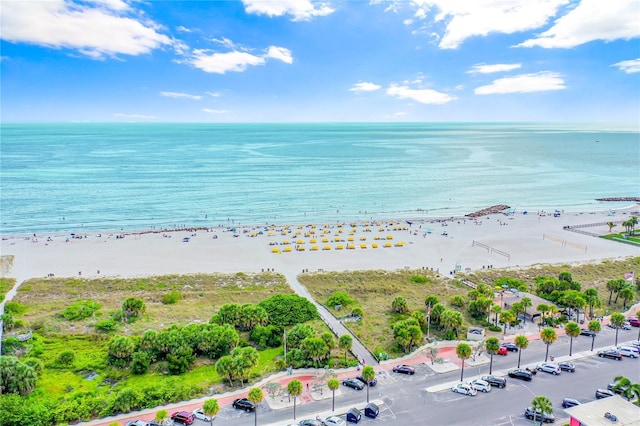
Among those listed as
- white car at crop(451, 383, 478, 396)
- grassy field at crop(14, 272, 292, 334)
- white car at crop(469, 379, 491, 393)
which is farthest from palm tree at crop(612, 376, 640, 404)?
grassy field at crop(14, 272, 292, 334)

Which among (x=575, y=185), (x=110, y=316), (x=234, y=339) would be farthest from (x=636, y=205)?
(x=110, y=316)

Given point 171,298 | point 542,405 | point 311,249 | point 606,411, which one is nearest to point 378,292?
point 311,249

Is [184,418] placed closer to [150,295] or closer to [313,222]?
[150,295]

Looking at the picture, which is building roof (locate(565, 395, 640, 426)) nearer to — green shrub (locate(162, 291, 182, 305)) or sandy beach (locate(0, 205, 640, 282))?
sandy beach (locate(0, 205, 640, 282))

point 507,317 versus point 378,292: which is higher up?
point 507,317

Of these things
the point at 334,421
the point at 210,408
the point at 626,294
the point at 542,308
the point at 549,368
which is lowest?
the point at 334,421

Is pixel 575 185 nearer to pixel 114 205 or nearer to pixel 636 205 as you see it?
pixel 636 205

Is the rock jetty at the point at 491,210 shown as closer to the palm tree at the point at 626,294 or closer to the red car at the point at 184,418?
the palm tree at the point at 626,294
